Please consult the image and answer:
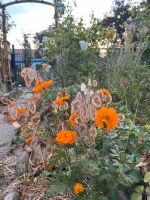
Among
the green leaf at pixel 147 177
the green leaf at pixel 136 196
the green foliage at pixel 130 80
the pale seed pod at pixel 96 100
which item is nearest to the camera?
the green leaf at pixel 147 177

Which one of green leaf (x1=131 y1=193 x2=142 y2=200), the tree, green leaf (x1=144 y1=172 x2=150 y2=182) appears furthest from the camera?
the tree

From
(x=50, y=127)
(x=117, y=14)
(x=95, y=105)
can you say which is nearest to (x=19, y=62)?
(x=117, y=14)

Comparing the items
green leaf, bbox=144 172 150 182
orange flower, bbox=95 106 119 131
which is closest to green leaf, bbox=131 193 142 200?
green leaf, bbox=144 172 150 182

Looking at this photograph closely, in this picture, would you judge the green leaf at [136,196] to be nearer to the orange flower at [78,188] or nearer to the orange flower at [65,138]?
the orange flower at [78,188]

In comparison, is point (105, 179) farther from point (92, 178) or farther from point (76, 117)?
point (76, 117)

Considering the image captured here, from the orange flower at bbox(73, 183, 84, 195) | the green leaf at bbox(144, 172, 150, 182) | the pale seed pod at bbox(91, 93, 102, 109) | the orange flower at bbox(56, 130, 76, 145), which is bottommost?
the orange flower at bbox(73, 183, 84, 195)

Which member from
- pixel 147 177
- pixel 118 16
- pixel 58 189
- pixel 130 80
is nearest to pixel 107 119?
pixel 147 177

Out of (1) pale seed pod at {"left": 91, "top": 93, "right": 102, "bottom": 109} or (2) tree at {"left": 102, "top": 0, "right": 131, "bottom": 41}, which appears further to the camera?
(2) tree at {"left": 102, "top": 0, "right": 131, "bottom": 41}

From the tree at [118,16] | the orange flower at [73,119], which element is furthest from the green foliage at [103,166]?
the tree at [118,16]

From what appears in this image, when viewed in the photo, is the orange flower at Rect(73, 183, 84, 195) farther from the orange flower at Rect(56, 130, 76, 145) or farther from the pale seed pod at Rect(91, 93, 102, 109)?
the pale seed pod at Rect(91, 93, 102, 109)

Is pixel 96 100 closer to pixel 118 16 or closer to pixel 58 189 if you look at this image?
pixel 58 189

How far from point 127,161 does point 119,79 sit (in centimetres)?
324

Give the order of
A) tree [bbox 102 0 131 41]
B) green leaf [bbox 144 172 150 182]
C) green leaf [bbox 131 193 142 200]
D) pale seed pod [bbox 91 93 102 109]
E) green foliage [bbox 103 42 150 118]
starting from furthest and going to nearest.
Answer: tree [bbox 102 0 131 41]
green foliage [bbox 103 42 150 118]
pale seed pod [bbox 91 93 102 109]
green leaf [bbox 131 193 142 200]
green leaf [bbox 144 172 150 182]

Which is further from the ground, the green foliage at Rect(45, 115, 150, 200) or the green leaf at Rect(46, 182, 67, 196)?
the green foliage at Rect(45, 115, 150, 200)
